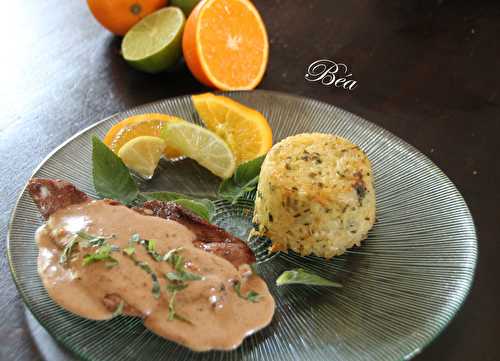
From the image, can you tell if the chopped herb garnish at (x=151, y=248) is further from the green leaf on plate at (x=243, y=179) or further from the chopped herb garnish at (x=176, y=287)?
the green leaf on plate at (x=243, y=179)

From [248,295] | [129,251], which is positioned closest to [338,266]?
[248,295]

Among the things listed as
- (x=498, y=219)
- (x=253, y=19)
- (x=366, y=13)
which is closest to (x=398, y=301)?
(x=498, y=219)

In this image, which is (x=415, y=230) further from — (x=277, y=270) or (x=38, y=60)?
(x=38, y=60)

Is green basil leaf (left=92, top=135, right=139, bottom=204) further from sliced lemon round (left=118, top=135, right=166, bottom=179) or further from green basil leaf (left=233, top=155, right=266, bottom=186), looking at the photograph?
green basil leaf (left=233, top=155, right=266, bottom=186)

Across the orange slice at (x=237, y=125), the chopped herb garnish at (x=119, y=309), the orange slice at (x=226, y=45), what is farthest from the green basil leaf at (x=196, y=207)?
the orange slice at (x=226, y=45)

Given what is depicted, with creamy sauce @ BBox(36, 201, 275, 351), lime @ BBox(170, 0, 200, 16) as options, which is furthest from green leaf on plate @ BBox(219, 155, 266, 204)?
lime @ BBox(170, 0, 200, 16)

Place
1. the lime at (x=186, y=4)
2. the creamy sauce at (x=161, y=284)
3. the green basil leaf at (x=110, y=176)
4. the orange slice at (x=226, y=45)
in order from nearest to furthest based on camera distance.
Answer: the creamy sauce at (x=161, y=284), the green basil leaf at (x=110, y=176), the orange slice at (x=226, y=45), the lime at (x=186, y=4)
